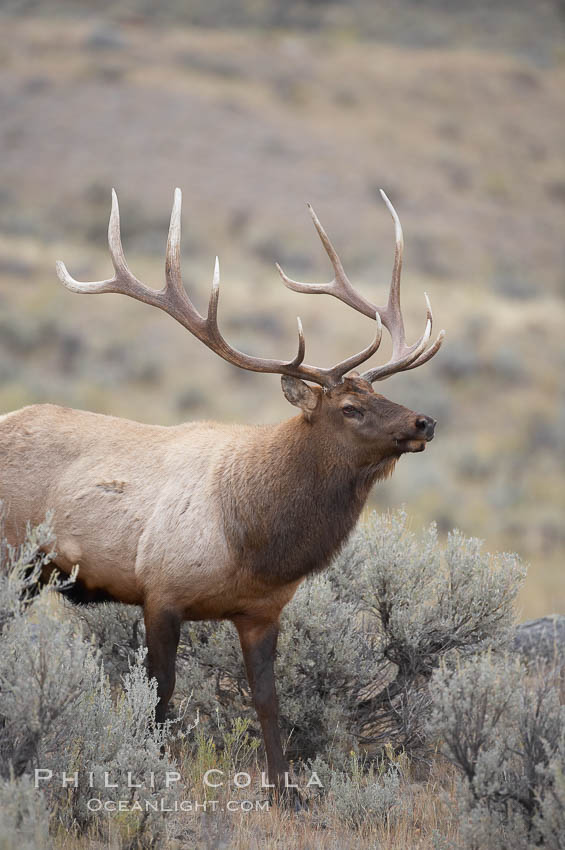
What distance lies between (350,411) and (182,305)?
1189 mm

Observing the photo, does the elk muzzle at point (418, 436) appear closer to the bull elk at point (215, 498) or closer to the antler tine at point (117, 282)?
the bull elk at point (215, 498)

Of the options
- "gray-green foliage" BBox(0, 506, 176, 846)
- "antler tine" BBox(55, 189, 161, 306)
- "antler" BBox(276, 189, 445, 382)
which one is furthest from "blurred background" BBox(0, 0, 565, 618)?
"gray-green foliage" BBox(0, 506, 176, 846)

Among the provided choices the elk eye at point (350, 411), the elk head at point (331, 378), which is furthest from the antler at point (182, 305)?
the elk eye at point (350, 411)

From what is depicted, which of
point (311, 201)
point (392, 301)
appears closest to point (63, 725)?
point (392, 301)

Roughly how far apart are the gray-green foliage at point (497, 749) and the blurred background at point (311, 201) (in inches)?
280

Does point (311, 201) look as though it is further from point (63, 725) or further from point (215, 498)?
point (63, 725)

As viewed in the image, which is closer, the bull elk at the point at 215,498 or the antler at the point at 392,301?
the bull elk at the point at 215,498

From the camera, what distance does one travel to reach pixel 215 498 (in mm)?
5141

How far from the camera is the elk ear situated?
5199 millimetres

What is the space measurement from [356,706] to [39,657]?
95.3 inches

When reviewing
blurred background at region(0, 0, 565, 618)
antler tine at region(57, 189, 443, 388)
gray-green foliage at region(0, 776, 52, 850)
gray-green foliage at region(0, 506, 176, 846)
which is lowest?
gray-green foliage at region(0, 776, 52, 850)

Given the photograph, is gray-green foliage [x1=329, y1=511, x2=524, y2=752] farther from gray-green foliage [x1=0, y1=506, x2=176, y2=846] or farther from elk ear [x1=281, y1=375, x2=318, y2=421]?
gray-green foliage [x1=0, y1=506, x2=176, y2=846]

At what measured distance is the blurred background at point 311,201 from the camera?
57.5 ft

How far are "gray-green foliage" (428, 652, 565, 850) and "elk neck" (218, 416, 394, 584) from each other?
3.94ft
